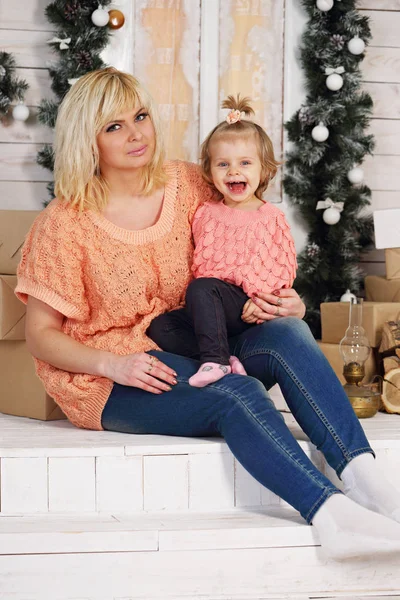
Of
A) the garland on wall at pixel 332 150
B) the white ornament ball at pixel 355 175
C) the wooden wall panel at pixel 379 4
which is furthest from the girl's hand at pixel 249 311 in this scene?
the wooden wall panel at pixel 379 4

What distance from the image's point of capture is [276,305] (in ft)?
6.79

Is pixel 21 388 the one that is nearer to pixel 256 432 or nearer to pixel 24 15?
pixel 256 432

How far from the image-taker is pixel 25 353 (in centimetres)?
241

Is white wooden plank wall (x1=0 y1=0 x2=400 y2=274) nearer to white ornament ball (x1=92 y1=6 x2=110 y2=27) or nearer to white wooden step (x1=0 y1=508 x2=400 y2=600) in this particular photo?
white ornament ball (x1=92 y1=6 x2=110 y2=27)

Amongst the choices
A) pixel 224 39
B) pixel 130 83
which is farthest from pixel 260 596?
pixel 224 39

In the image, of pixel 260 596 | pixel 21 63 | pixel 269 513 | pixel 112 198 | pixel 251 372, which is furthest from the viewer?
pixel 21 63

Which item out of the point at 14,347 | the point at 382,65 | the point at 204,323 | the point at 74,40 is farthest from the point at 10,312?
the point at 382,65

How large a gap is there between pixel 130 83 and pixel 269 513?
112 centimetres

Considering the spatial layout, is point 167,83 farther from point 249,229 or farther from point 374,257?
point 249,229

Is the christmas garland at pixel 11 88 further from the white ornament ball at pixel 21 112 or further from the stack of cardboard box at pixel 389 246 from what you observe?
the stack of cardboard box at pixel 389 246

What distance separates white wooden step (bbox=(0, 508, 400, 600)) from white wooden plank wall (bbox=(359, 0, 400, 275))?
210cm

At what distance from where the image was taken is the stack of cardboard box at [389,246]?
3000 mm

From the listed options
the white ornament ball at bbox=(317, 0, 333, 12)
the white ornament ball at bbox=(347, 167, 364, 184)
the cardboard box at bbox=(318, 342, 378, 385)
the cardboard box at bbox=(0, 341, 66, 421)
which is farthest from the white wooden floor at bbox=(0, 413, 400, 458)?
the white ornament ball at bbox=(317, 0, 333, 12)

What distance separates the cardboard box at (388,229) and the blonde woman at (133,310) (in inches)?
40.4
